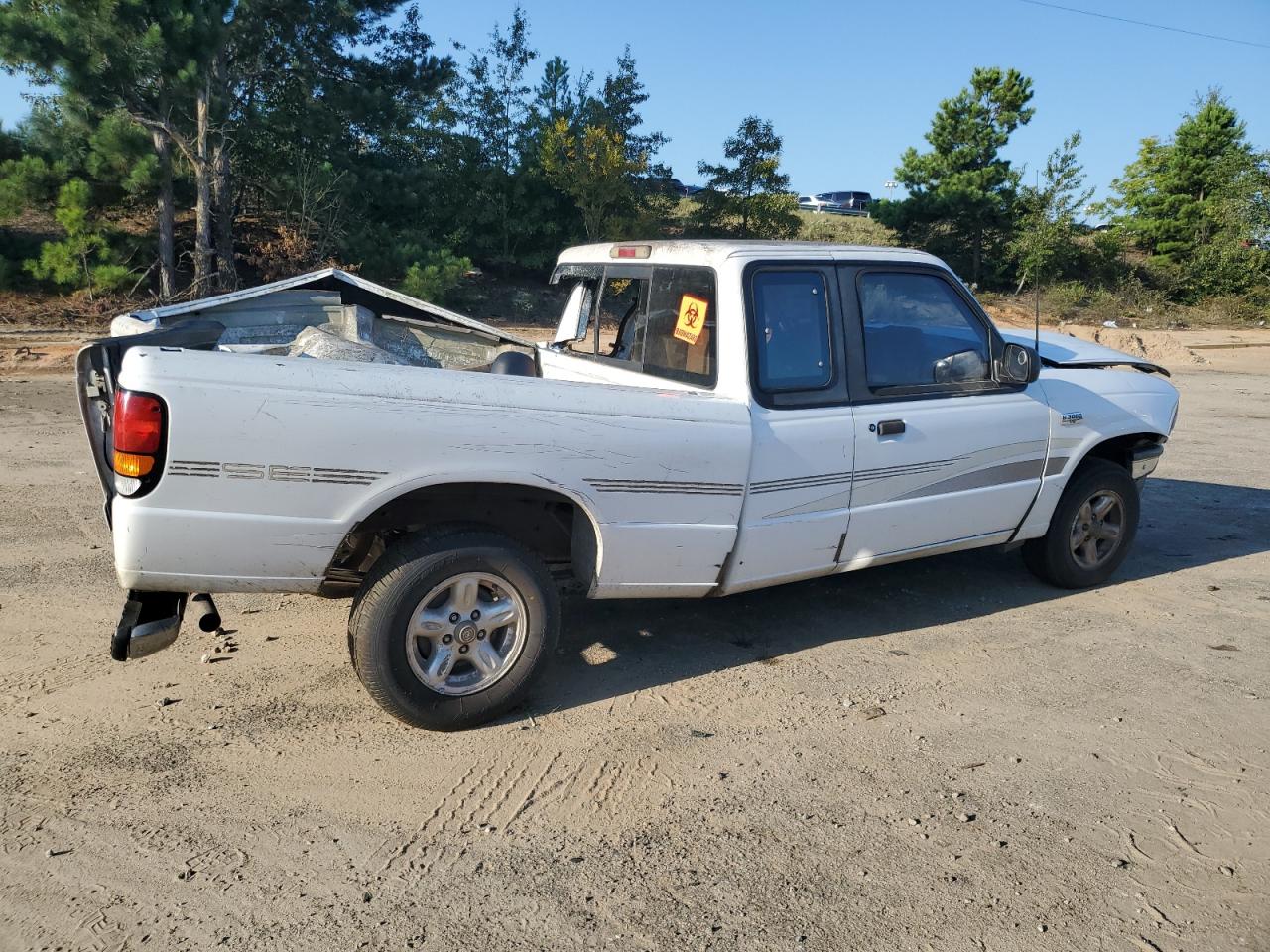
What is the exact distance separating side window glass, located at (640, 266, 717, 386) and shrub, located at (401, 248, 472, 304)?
1396 cm

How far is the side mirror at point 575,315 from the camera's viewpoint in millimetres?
5518

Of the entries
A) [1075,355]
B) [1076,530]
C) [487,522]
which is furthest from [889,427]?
[1075,355]

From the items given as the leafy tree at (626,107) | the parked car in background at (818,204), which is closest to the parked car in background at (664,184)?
the leafy tree at (626,107)

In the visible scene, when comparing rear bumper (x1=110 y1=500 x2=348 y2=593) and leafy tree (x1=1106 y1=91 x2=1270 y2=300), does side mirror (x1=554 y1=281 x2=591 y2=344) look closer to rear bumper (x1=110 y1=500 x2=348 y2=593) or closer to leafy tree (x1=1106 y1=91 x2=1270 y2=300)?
rear bumper (x1=110 y1=500 x2=348 y2=593)

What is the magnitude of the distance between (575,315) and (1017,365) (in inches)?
94.0

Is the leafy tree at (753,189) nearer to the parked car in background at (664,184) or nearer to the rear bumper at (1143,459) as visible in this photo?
the parked car in background at (664,184)

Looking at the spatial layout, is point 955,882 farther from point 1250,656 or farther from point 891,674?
point 1250,656

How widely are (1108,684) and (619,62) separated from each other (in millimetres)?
21679

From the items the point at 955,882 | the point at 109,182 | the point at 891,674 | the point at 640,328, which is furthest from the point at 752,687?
the point at 109,182

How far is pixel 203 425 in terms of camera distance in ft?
10.8

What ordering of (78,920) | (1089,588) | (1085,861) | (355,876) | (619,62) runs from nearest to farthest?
1. (78,920)
2. (355,876)
3. (1085,861)
4. (1089,588)
5. (619,62)

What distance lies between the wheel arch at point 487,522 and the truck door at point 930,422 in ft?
4.26

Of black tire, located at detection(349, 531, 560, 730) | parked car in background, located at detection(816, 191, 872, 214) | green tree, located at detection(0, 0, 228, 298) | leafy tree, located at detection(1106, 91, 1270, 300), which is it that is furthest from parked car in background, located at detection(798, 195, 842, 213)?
black tire, located at detection(349, 531, 560, 730)

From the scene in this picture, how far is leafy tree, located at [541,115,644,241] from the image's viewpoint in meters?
20.9
